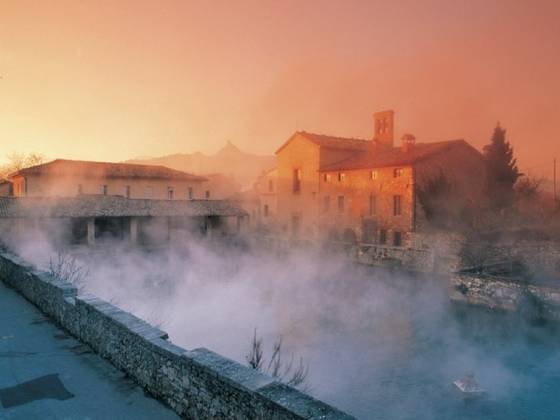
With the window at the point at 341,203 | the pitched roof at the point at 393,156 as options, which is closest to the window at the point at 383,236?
the window at the point at 341,203

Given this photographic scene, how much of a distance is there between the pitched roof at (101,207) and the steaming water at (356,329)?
2904 millimetres

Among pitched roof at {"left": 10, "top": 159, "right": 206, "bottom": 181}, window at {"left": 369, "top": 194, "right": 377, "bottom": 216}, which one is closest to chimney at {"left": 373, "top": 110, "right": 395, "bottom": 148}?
window at {"left": 369, "top": 194, "right": 377, "bottom": 216}

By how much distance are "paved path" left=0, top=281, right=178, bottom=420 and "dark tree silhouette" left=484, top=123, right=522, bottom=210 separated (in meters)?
29.5

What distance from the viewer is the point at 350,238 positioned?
32.1 meters

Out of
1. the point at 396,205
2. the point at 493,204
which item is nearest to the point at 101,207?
the point at 396,205

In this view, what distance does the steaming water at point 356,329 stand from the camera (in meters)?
12.4

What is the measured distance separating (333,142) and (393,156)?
645 cm

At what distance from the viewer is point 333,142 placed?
36.2 metres

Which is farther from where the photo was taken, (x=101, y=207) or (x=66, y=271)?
(x=101, y=207)

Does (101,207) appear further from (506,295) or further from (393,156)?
(506,295)

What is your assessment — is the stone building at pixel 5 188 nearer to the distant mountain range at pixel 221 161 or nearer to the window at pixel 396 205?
the window at pixel 396 205

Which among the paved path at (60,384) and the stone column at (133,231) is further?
the stone column at (133,231)

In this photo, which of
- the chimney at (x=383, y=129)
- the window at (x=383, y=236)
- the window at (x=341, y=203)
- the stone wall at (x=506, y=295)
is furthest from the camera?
the chimney at (x=383, y=129)

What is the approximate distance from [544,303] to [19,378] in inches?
770
